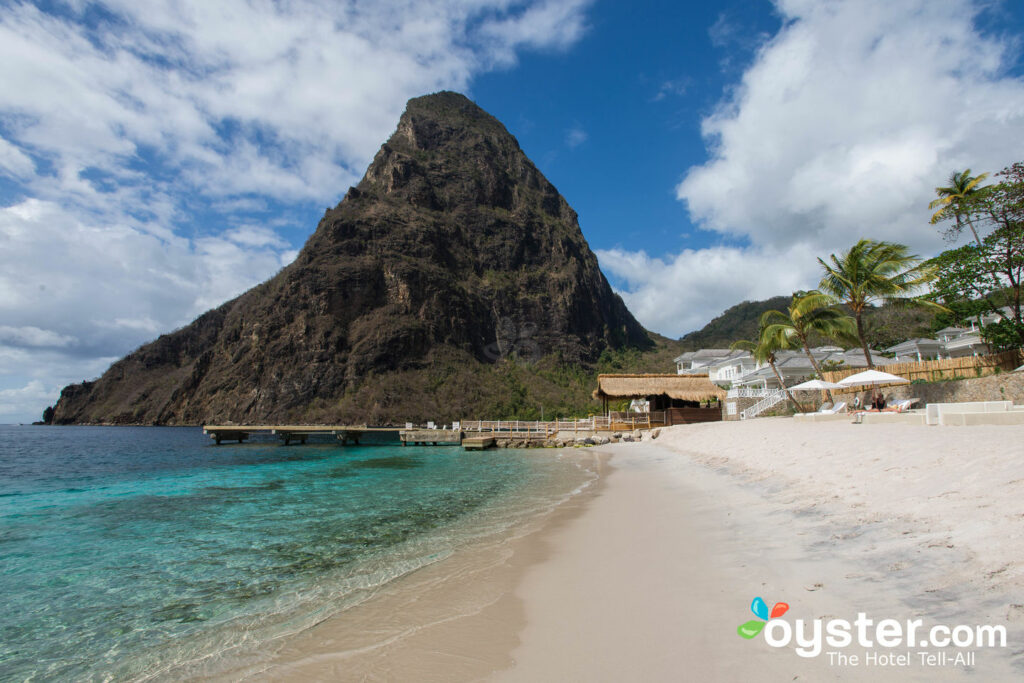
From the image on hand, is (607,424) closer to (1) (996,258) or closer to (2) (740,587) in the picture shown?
(1) (996,258)

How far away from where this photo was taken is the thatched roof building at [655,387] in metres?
31.6

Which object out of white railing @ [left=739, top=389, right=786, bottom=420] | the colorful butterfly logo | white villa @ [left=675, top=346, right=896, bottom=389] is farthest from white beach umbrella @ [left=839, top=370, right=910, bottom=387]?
the colorful butterfly logo

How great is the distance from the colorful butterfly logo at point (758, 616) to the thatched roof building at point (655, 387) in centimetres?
2814

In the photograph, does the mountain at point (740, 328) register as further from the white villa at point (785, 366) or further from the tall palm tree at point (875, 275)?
the tall palm tree at point (875, 275)

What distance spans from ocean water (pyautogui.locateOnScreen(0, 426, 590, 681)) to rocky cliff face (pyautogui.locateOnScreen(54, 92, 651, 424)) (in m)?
62.5

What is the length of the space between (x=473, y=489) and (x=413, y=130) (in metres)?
118

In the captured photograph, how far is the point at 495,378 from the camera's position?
86.0m

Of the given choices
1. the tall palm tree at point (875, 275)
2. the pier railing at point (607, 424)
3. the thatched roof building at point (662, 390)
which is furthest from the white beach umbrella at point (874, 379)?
the pier railing at point (607, 424)

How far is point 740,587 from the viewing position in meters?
4.24

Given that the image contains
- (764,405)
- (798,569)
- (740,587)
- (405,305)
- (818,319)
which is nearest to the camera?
(740,587)

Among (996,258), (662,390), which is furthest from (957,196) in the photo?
(662,390)

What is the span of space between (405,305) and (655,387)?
6503 cm

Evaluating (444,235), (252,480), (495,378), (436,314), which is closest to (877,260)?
(252,480)

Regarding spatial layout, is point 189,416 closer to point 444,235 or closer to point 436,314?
point 436,314
